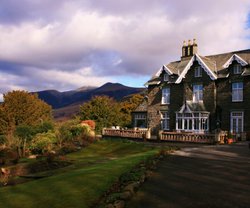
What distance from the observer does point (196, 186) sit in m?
11.4

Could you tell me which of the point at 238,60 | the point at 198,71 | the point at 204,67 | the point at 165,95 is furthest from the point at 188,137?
the point at 165,95

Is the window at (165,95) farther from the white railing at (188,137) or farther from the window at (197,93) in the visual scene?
the white railing at (188,137)

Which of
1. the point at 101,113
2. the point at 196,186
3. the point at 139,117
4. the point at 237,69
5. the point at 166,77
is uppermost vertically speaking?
the point at 166,77

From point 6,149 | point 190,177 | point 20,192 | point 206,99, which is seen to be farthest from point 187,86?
point 20,192

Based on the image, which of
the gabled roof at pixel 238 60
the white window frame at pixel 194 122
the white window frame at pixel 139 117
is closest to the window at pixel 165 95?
the white window frame at pixel 194 122

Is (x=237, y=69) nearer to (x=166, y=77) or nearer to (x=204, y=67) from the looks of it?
(x=204, y=67)

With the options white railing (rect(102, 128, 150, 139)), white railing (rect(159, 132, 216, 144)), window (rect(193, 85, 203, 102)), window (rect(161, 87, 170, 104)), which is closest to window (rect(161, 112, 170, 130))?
window (rect(161, 87, 170, 104))

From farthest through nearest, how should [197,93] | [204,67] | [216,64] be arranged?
[216,64], [197,93], [204,67]

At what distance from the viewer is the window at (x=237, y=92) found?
3581 centimetres

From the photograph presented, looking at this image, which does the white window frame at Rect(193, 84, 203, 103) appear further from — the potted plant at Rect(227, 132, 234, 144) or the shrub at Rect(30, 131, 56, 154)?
the shrub at Rect(30, 131, 56, 154)

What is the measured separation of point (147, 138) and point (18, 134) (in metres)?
13.1

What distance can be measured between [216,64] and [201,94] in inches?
176

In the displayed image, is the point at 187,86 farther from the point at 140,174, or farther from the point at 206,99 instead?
the point at 140,174

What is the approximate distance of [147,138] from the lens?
35.0 meters
